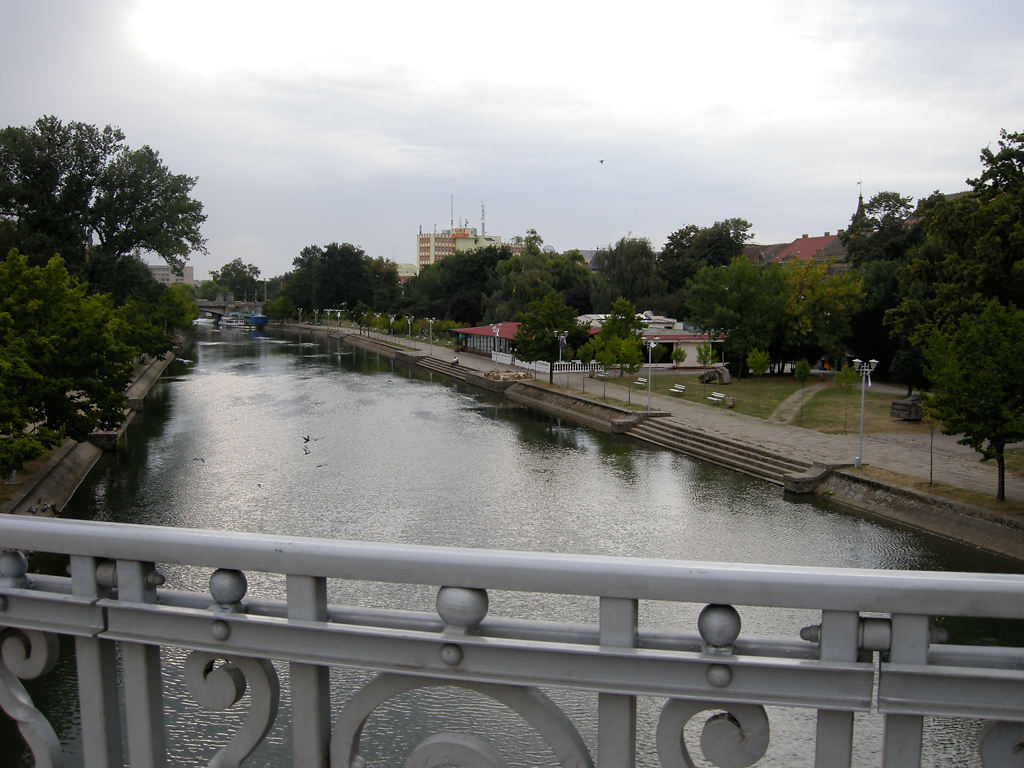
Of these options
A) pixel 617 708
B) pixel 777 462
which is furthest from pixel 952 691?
pixel 777 462

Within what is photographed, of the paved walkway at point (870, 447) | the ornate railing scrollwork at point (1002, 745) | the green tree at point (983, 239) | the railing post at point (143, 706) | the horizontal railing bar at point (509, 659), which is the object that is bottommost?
the paved walkway at point (870, 447)

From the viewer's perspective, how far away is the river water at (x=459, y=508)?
7480 millimetres

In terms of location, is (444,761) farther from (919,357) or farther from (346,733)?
(919,357)

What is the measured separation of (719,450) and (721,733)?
68.6 feet

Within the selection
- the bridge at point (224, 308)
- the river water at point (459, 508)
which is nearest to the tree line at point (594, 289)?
the river water at point (459, 508)

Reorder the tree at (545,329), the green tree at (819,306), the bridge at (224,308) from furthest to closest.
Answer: the bridge at (224,308)
the tree at (545,329)
the green tree at (819,306)

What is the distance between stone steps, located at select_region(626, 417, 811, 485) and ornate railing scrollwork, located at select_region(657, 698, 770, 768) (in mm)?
18211

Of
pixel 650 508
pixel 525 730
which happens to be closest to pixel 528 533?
pixel 650 508

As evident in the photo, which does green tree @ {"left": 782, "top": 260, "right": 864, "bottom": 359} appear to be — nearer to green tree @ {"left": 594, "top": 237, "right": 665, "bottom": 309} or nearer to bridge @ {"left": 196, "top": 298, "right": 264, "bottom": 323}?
green tree @ {"left": 594, "top": 237, "right": 665, "bottom": 309}

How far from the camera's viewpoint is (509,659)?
5.19 ft

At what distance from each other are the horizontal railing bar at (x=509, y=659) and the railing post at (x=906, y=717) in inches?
2.8

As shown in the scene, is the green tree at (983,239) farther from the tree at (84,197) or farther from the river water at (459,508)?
the tree at (84,197)

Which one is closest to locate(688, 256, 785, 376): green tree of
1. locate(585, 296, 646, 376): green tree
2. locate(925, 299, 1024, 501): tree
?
locate(585, 296, 646, 376): green tree

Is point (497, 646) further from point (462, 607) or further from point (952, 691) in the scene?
point (952, 691)
